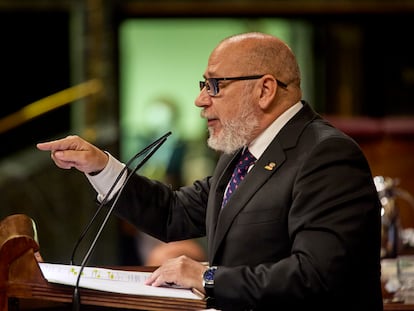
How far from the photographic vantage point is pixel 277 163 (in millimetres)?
2986

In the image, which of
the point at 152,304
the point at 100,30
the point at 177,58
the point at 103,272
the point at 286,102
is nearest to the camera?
the point at 152,304

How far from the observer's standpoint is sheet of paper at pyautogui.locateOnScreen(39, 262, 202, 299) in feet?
8.98

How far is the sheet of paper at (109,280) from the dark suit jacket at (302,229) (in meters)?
0.13

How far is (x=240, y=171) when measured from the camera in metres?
3.16

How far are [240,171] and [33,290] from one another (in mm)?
696

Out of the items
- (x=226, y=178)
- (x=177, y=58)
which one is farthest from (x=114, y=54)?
(x=226, y=178)

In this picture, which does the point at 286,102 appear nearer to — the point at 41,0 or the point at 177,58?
the point at 41,0

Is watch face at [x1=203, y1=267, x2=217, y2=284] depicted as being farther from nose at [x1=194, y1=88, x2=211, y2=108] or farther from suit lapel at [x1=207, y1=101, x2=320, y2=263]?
nose at [x1=194, y1=88, x2=211, y2=108]

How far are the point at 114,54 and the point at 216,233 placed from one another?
165 inches

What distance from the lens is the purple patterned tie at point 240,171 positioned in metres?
3.13

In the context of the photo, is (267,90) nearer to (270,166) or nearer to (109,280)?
(270,166)

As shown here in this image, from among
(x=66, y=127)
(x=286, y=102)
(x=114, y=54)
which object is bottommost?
(x=66, y=127)

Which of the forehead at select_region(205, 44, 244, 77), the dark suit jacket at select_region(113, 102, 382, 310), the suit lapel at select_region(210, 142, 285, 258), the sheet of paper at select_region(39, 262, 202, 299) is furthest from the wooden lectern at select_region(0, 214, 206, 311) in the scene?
the forehead at select_region(205, 44, 244, 77)

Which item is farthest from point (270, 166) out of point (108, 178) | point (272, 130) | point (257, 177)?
point (108, 178)
